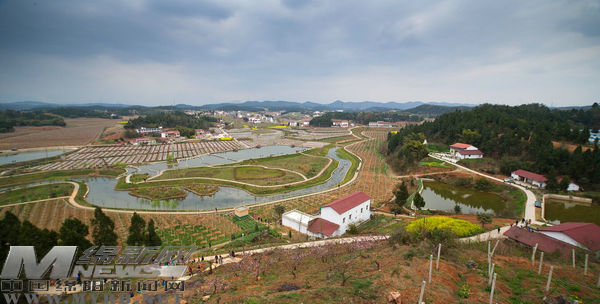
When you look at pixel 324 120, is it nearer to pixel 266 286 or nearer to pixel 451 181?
pixel 451 181

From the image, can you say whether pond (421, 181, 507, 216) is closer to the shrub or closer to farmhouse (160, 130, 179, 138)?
the shrub

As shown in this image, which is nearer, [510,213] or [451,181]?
[510,213]

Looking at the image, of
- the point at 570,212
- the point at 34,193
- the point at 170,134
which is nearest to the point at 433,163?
the point at 570,212

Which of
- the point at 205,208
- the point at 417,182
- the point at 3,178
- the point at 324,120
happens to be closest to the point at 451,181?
the point at 417,182

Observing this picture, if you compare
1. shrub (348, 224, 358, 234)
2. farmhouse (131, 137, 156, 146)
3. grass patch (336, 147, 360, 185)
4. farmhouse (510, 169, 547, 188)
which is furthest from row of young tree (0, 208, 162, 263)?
farmhouse (131, 137, 156, 146)

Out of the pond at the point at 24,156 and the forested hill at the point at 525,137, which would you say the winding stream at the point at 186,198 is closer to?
the forested hill at the point at 525,137

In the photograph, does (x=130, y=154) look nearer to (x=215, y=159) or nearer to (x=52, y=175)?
(x=52, y=175)
